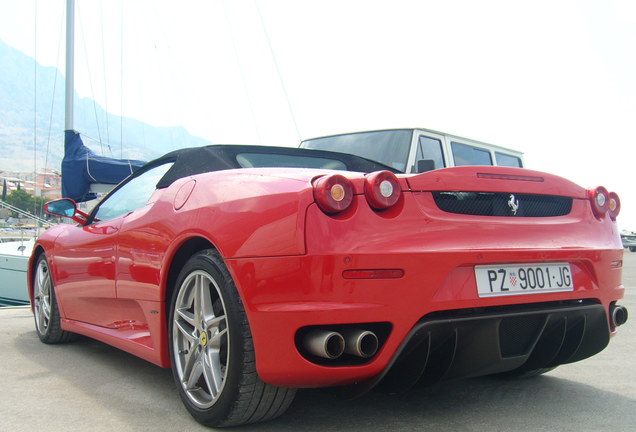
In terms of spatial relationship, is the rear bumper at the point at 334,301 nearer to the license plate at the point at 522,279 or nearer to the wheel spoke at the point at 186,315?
the license plate at the point at 522,279

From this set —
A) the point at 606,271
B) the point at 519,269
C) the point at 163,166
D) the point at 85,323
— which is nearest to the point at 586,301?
the point at 606,271

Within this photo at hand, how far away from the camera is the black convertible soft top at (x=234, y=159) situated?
126 inches

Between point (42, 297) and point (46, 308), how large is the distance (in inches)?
5.1

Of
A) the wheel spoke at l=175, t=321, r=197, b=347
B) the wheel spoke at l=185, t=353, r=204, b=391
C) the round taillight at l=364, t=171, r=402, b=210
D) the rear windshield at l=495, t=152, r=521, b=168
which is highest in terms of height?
the rear windshield at l=495, t=152, r=521, b=168

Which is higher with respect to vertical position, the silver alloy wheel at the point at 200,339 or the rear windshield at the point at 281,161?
the rear windshield at the point at 281,161

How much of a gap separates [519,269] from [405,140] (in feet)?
16.1

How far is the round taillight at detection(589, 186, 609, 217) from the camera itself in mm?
2986

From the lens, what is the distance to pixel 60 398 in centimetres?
312

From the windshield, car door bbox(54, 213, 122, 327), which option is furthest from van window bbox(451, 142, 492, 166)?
car door bbox(54, 213, 122, 327)

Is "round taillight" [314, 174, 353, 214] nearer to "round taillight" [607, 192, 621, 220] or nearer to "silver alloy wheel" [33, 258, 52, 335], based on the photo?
"round taillight" [607, 192, 621, 220]

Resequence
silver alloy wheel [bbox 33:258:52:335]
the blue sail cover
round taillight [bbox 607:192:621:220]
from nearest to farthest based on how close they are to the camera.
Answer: round taillight [bbox 607:192:621:220]
silver alloy wheel [bbox 33:258:52:335]
the blue sail cover

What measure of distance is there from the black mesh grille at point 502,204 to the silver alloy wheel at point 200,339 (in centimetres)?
98

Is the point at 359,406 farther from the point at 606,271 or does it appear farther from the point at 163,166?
the point at 163,166

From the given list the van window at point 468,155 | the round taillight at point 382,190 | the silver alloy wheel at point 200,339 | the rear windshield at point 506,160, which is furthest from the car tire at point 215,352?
the rear windshield at point 506,160
